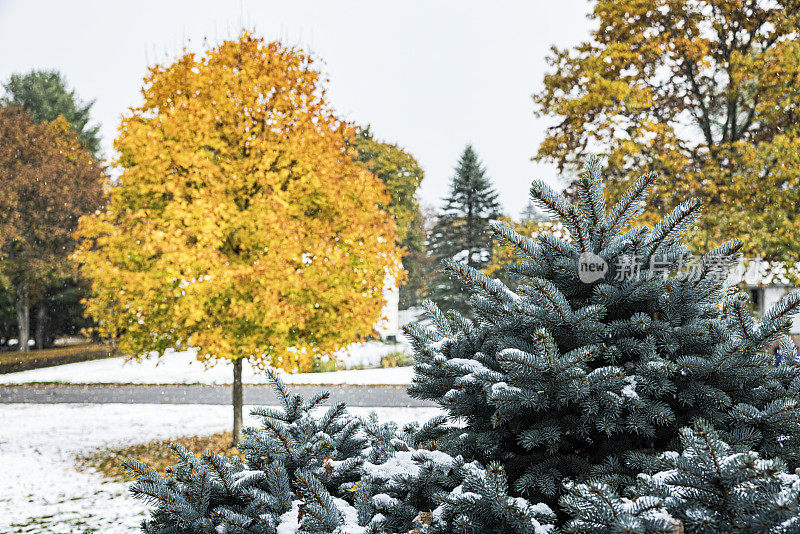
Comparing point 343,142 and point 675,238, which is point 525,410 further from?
point 343,142

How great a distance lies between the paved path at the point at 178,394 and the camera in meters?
14.0

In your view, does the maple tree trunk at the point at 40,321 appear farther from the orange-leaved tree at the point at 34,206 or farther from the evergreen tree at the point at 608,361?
the evergreen tree at the point at 608,361

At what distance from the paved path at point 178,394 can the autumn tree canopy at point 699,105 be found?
22.4 feet

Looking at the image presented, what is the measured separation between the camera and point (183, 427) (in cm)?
1159

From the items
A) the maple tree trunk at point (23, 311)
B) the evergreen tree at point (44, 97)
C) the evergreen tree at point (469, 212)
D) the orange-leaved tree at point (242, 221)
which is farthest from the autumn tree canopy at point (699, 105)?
the evergreen tree at point (44, 97)

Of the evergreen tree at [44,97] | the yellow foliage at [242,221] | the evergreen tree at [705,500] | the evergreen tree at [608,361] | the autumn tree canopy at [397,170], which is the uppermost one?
the evergreen tree at [44,97]

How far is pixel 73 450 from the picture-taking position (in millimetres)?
9992

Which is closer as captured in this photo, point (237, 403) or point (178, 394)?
point (237, 403)

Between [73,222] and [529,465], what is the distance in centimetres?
2749

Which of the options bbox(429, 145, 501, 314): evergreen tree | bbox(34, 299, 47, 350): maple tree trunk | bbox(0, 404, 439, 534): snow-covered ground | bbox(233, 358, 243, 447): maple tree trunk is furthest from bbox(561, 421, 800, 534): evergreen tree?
bbox(34, 299, 47, 350): maple tree trunk

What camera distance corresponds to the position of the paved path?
1405 cm

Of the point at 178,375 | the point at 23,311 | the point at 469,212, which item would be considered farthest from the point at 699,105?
the point at 23,311

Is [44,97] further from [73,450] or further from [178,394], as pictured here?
[73,450]

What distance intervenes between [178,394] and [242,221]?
9.86m
